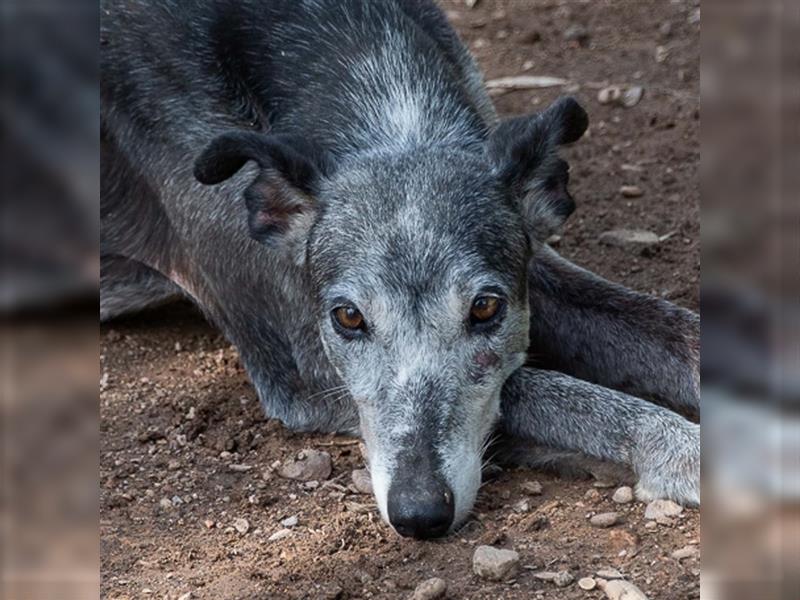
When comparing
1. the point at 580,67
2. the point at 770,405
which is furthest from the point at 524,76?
the point at 770,405

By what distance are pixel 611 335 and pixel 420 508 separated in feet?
6.63

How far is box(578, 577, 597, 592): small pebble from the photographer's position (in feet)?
14.2

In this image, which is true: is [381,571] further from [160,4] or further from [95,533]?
[160,4]

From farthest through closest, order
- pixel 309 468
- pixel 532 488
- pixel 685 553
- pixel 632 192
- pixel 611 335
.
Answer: pixel 632 192, pixel 611 335, pixel 309 468, pixel 532 488, pixel 685 553

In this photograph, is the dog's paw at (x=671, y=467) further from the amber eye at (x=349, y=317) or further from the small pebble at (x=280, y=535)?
the small pebble at (x=280, y=535)

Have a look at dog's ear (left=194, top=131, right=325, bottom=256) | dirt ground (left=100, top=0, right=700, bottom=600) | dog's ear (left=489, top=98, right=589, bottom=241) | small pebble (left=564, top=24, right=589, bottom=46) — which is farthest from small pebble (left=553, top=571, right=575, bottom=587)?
small pebble (left=564, top=24, right=589, bottom=46)

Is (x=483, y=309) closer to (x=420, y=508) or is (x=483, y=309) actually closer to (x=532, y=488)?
(x=532, y=488)

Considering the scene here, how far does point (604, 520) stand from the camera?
15.7 feet

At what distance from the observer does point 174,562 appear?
4844 mm

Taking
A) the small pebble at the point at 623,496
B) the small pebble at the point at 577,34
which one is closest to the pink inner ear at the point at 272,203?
the small pebble at the point at 623,496

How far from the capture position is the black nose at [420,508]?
15.0ft

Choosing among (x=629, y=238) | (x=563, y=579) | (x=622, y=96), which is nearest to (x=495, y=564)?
(x=563, y=579)

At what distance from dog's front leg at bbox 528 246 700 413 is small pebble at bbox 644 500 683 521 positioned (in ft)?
3.69

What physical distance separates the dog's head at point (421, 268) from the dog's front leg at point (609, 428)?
0.23 meters
